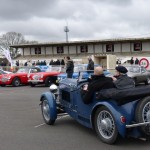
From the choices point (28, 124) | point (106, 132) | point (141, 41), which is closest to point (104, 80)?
point (106, 132)

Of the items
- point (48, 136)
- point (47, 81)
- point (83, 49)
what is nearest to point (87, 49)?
point (83, 49)

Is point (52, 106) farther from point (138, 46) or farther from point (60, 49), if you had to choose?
point (60, 49)

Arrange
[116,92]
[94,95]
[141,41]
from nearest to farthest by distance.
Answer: [116,92] < [94,95] < [141,41]

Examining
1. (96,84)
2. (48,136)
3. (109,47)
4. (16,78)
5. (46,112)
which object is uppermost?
(109,47)

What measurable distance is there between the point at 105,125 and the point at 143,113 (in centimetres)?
74

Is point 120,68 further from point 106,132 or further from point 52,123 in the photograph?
point 52,123

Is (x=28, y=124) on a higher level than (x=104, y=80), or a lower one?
lower

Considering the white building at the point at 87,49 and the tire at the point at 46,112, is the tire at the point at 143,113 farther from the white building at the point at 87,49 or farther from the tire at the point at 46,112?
the white building at the point at 87,49

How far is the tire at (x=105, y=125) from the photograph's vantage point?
547 cm

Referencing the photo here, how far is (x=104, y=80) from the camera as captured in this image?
6.00 m

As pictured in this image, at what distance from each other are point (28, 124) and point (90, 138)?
6.84 feet

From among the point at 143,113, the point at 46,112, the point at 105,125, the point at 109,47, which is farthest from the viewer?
the point at 109,47

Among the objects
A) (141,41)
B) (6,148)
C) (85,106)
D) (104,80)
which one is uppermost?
(141,41)

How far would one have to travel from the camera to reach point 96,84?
19.5 ft
